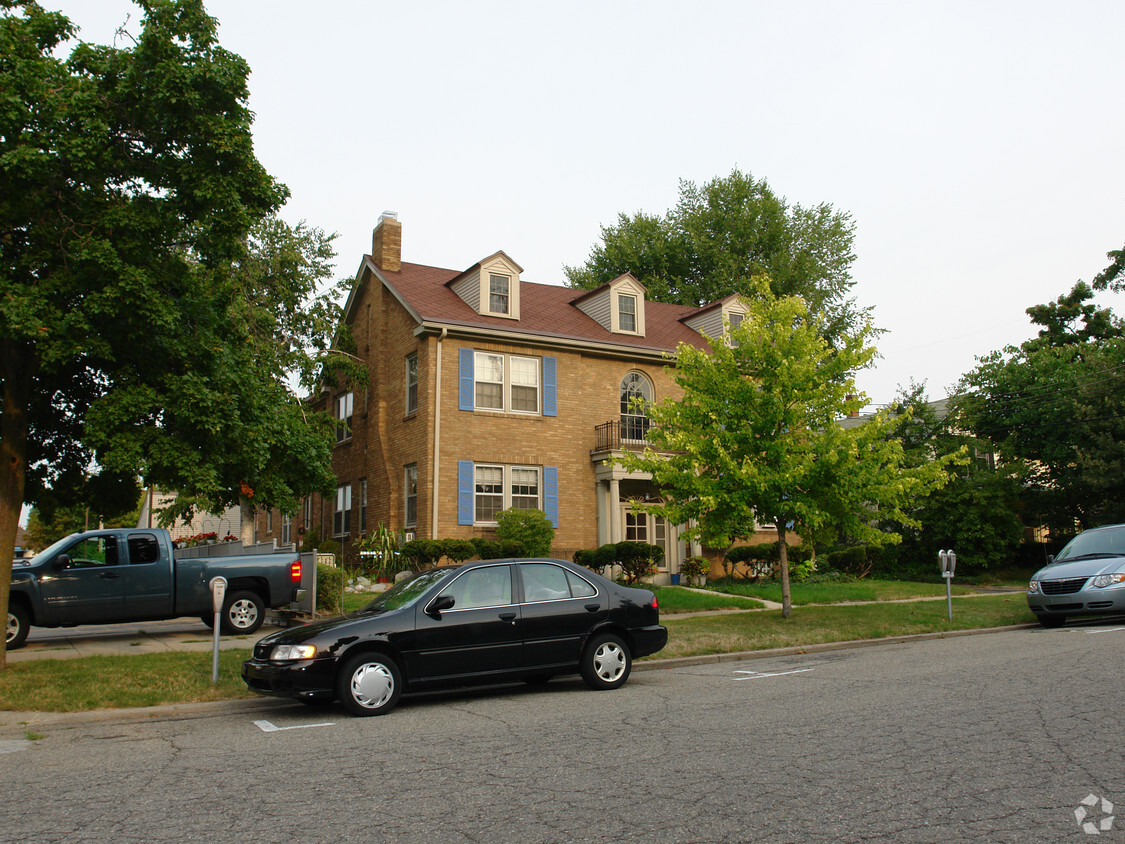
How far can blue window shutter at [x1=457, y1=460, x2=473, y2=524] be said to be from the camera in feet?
75.4

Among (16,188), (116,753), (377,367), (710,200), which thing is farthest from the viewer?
(710,200)

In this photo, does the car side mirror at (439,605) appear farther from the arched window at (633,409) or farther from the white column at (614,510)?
the arched window at (633,409)

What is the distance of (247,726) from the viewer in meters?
8.27

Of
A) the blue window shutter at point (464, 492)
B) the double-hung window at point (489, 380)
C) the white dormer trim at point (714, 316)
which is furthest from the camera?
the white dormer trim at point (714, 316)

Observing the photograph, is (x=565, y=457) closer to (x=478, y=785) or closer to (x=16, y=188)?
(x=16, y=188)

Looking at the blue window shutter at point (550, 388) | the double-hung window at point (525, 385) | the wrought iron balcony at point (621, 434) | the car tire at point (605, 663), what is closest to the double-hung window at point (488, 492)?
the double-hung window at point (525, 385)

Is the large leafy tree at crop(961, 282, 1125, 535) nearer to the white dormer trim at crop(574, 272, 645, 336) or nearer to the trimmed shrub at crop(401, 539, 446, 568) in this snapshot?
the white dormer trim at crop(574, 272, 645, 336)

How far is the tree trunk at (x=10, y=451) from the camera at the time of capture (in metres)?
10.6

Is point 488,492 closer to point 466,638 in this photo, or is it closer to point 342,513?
point 342,513

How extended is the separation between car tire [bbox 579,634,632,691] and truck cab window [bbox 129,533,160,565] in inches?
318

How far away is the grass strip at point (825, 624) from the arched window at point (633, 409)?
8970mm

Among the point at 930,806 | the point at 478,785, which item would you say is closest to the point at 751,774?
the point at 930,806

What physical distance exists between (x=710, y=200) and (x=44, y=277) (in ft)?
120
